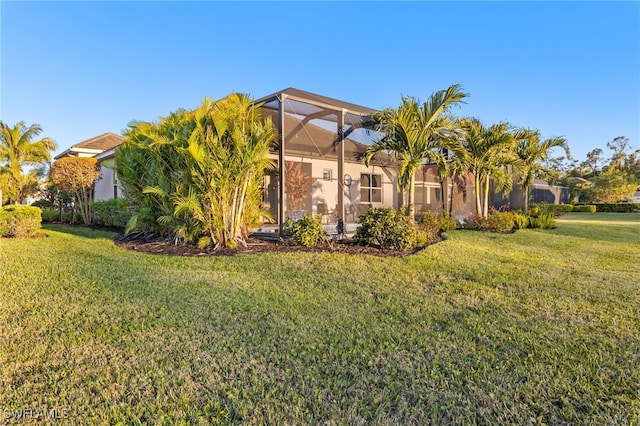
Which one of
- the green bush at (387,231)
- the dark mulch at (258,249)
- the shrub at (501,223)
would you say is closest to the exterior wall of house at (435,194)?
the shrub at (501,223)

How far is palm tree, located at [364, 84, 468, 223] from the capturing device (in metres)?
8.74

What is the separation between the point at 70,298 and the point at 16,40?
7667 mm

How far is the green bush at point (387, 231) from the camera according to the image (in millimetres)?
7844

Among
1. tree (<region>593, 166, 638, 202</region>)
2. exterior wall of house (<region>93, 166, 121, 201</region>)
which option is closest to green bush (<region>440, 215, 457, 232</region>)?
exterior wall of house (<region>93, 166, 121, 201</region>)

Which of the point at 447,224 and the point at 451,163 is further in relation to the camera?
the point at 447,224

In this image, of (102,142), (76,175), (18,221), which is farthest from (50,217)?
(18,221)

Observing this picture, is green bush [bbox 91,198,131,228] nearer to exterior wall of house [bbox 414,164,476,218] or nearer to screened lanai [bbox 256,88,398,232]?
screened lanai [bbox 256,88,398,232]

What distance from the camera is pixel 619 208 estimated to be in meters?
26.8

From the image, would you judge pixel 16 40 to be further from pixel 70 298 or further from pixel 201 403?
pixel 201 403

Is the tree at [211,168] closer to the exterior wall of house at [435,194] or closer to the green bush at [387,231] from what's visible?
the green bush at [387,231]

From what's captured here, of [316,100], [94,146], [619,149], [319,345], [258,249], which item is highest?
[619,149]

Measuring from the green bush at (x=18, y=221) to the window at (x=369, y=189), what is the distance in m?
9.76

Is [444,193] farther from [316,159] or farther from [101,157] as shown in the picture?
[101,157]

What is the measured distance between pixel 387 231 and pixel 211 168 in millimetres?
4193
